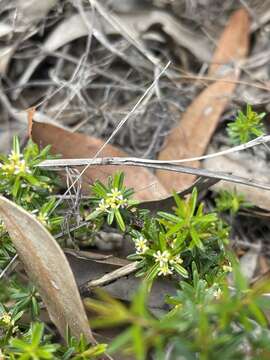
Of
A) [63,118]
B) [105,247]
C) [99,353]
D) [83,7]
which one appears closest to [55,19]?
[83,7]

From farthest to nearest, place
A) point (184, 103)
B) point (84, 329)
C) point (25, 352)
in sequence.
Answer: point (184, 103), point (84, 329), point (25, 352)

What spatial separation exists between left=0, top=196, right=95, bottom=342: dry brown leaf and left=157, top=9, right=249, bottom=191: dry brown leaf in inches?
32.5

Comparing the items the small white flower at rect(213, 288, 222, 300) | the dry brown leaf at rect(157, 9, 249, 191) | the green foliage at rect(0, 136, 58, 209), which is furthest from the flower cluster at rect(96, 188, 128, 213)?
the dry brown leaf at rect(157, 9, 249, 191)

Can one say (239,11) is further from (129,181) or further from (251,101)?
(129,181)

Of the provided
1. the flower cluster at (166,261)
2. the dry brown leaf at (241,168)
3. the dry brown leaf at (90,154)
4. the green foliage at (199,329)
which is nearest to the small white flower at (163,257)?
the flower cluster at (166,261)

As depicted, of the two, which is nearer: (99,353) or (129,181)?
(99,353)

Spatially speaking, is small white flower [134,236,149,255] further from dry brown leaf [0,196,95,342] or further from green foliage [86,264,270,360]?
green foliage [86,264,270,360]

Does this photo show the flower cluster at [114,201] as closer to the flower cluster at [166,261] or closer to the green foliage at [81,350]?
the flower cluster at [166,261]

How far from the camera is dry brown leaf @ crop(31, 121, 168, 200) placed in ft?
7.90

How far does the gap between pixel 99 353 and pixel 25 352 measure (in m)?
0.21

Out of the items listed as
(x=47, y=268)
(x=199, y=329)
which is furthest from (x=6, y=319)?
(x=199, y=329)

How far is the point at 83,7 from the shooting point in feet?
10.4

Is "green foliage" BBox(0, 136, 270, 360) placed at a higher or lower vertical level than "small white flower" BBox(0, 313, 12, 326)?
higher

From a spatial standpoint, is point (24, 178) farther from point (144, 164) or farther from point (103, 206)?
point (144, 164)
